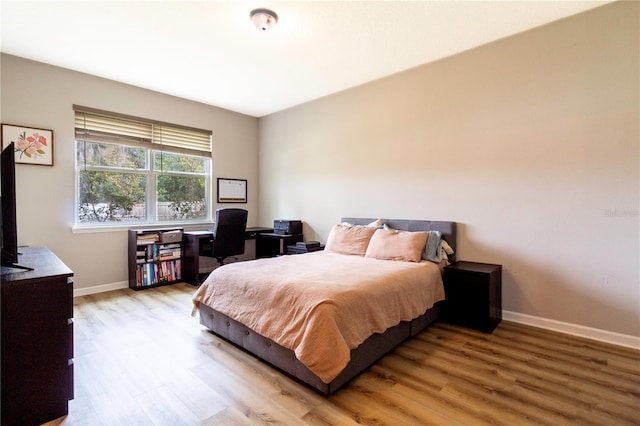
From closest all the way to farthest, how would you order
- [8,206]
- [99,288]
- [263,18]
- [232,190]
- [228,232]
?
[8,206] → [263,18] → [99,288] → [228,232] → [232,190]

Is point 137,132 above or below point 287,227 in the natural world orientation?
above

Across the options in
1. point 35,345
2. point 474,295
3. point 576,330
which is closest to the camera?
point 35,345

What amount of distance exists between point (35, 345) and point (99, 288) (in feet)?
9.30

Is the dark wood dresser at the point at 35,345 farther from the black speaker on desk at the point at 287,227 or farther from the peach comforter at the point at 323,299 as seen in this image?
the black speaker on desk at the point at 287,227

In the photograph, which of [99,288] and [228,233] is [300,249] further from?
[99,288]

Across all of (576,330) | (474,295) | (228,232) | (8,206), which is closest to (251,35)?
(8,206)

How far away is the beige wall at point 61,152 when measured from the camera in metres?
3.46

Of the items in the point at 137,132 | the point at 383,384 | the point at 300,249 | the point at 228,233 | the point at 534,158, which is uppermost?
the point at 137,132

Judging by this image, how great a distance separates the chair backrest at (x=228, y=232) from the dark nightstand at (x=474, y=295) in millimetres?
2795

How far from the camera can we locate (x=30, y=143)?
3.50 metres

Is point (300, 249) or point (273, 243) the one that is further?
point (273, 243)

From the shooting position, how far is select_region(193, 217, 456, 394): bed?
1.87 m

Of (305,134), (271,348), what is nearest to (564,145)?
(271,348)

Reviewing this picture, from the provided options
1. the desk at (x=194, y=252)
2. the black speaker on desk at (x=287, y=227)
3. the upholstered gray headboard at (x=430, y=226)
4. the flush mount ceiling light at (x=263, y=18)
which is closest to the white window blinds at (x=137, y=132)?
the desk at (x=194, y=252)
